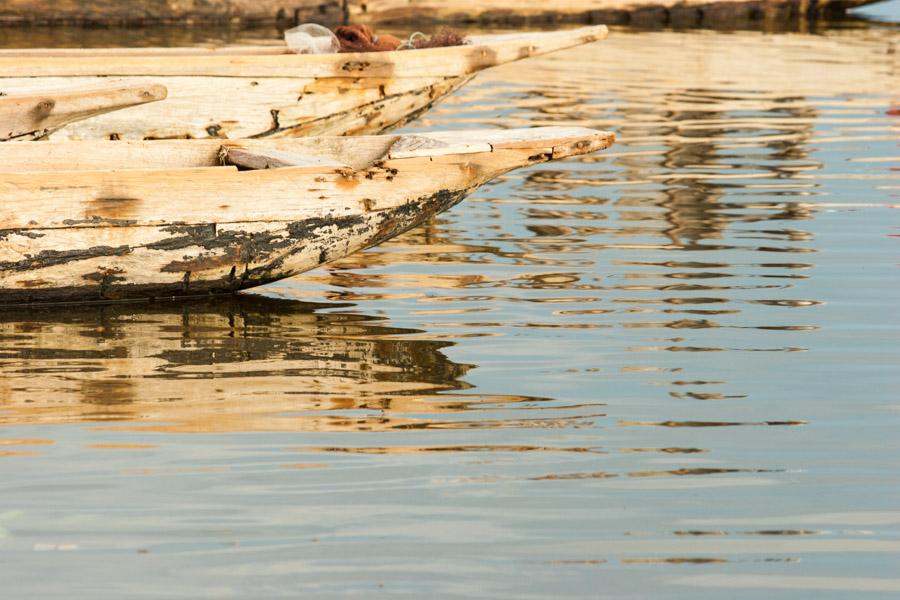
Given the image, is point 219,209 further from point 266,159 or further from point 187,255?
point 266,159

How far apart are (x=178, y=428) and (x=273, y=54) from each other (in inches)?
214

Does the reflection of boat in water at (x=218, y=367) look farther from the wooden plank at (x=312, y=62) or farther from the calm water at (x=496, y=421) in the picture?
the wooden plank at (x=312, y=62)

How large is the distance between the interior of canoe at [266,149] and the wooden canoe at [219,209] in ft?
0.03

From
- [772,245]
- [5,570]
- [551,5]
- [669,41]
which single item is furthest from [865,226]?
[551,5]

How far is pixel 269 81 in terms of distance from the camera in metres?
9.00

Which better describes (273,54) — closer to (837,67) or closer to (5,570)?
(5,570)

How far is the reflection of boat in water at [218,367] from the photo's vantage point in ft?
15.8

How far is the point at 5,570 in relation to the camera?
3600mm

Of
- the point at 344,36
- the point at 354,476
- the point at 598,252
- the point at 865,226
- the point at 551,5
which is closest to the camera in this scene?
the point at 354,476

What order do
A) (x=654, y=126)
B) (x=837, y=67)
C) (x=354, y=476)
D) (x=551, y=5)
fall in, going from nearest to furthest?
(x=354, y=476)
(x=654, y=126)
(x=837, y=67)
(x=551, y=5)

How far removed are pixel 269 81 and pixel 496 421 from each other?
4.79m

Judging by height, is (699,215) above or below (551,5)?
below

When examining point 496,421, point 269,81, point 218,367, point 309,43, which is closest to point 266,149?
point 218,367

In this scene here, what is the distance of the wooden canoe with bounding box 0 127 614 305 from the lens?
600cm
